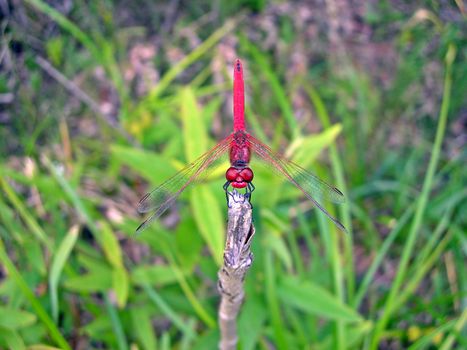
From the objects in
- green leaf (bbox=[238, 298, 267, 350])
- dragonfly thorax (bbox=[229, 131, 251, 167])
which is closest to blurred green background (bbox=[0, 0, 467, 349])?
green leaf (bbox=[238, 298, 267, 350])

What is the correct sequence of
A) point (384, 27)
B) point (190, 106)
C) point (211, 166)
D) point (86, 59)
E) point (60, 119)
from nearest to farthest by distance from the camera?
point (211, 166) < point (190, 106) < point (60, 119) < point (86, 59) < point (384, 27)

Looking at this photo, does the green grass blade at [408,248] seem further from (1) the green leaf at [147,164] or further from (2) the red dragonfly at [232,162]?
(1) the green leaf at [147,164]

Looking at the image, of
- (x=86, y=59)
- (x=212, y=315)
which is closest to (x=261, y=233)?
(x=212, y=315)

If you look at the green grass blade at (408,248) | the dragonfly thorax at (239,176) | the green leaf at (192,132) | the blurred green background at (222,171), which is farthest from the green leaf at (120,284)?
the green grass blade at (408,248)

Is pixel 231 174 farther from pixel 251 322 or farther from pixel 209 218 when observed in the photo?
pixel 251 322

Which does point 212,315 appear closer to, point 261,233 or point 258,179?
point 261,233

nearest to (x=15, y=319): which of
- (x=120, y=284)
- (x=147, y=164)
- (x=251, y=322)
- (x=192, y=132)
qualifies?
(x=120, y=284)
